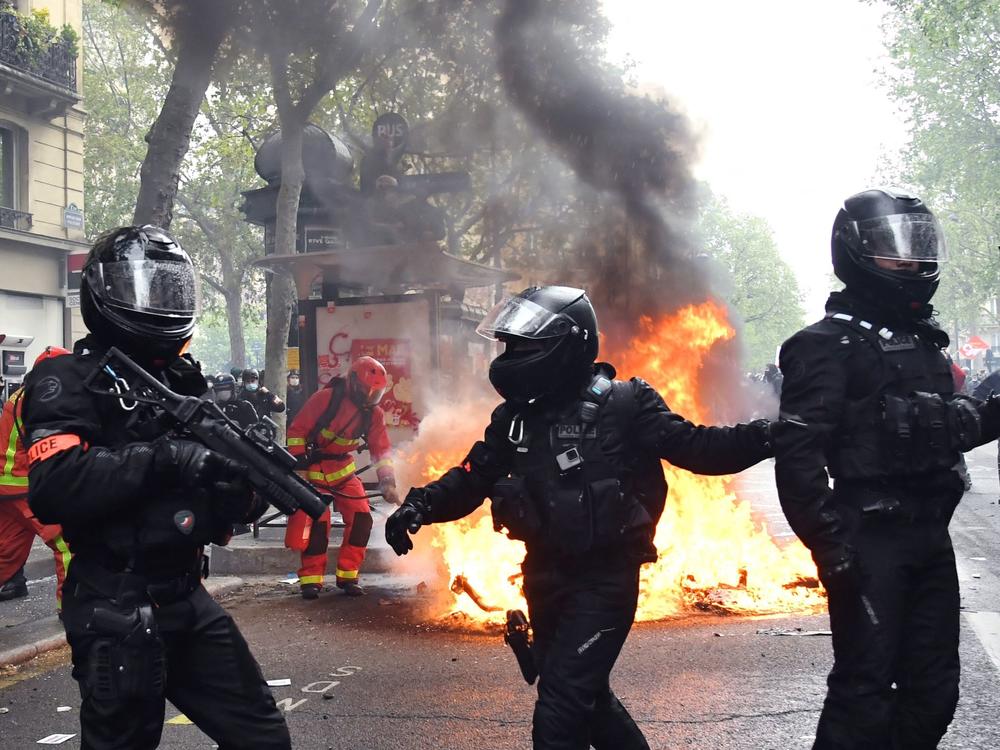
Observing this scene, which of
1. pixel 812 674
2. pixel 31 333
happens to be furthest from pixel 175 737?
pixel 31 333

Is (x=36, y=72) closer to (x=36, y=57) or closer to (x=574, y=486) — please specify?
(x=36, y=57)

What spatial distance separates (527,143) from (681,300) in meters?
5.59

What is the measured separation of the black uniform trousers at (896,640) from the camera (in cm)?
313

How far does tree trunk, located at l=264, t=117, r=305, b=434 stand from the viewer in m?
13.3

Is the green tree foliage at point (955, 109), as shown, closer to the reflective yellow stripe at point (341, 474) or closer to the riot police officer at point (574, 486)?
the reflective yellow stripe at point (341, 474)

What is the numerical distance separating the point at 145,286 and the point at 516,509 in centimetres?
131

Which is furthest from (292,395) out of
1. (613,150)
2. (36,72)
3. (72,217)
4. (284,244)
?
(36,72)

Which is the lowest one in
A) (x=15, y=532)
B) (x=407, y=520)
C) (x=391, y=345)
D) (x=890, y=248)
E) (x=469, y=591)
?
(x=469, y=591)

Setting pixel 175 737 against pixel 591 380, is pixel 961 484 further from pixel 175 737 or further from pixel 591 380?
pixel 175 737

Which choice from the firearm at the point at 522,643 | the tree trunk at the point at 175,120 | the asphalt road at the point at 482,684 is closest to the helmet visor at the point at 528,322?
the firearm at the point at 522,643

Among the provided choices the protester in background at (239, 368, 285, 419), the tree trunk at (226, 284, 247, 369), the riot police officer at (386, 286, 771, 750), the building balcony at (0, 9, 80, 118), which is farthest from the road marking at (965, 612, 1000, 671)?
the tree trunk at (226, 284, 247, 369)

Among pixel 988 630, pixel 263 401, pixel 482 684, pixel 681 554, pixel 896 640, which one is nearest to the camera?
pixel 896 640

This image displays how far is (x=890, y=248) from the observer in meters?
3.49

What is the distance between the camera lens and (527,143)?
1440 centimetres
